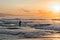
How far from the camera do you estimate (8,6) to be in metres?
1.17

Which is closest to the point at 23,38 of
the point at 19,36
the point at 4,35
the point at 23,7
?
the point at 19,36

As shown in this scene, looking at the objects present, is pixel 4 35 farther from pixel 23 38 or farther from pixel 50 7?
pixel 50 7

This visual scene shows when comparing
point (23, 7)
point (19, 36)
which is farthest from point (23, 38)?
point (23, 7)

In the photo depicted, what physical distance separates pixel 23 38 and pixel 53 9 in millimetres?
388

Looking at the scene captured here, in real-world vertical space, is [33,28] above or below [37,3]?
below

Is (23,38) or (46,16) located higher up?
(46,16)

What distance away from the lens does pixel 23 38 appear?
1.15 metres

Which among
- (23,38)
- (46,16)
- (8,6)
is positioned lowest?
(23,38)

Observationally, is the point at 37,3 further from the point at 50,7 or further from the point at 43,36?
the point at 43,36

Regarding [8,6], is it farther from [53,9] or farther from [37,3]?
[53,9]

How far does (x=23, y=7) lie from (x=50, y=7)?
0.25 m

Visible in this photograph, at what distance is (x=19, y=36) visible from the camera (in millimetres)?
1151

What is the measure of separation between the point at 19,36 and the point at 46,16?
31cm

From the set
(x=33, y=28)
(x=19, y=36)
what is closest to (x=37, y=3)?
(x=33, y=28)
